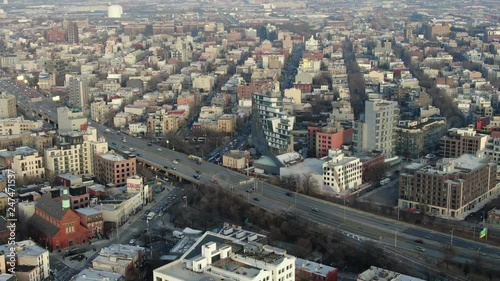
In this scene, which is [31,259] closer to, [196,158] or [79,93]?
[196,158]

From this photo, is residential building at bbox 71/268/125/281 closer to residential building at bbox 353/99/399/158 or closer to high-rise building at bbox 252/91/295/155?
high-rise building at bbox 252/91/295/155

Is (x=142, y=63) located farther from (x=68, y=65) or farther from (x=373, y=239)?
(x=373, y=239)

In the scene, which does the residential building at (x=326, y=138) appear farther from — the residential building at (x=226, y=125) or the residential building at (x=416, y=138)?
the residential building at (x=226, y=125)

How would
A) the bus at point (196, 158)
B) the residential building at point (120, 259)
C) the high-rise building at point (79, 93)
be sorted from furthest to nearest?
1. the high-rise building at point (79, 93)
2. the bus at point (196, 158)
3. the residential building at point (120, 259)

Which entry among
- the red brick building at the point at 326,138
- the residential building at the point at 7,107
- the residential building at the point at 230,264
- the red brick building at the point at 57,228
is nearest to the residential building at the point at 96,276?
the residential building at the point at 230,264

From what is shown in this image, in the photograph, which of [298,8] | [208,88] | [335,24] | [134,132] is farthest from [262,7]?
[134,132]
